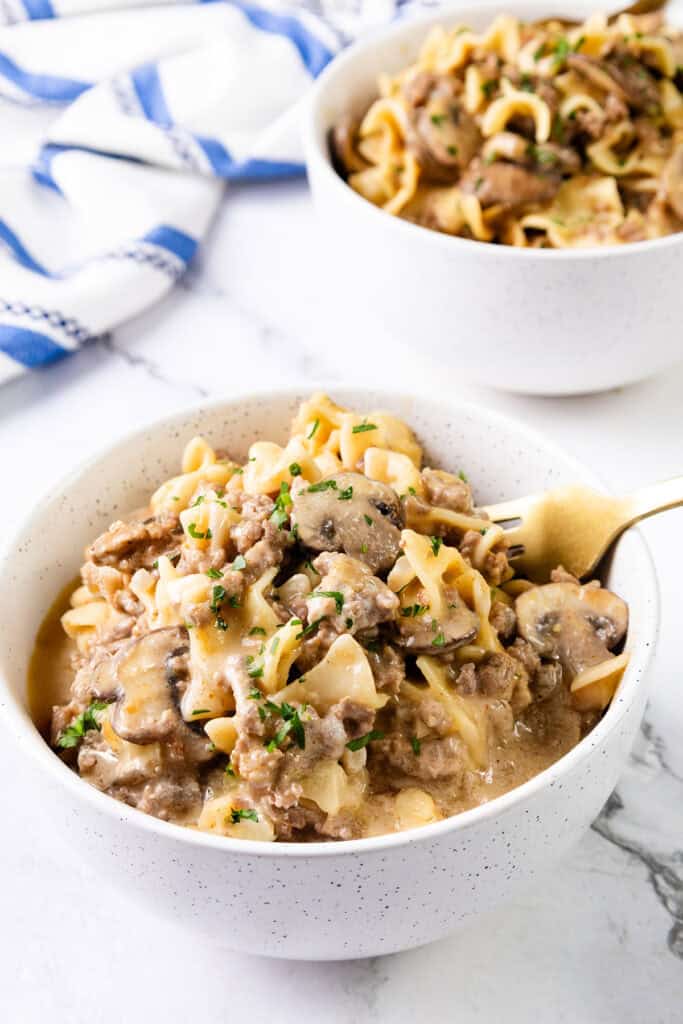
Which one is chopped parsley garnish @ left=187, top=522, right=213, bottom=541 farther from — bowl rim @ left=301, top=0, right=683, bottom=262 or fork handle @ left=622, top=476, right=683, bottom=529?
bowl rim @ left=301, top=0, right=683, bottom=262

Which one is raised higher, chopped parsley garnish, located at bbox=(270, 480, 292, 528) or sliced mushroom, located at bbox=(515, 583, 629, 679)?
chopped parsley garnish, located at bbox=(270, 480, 292, 528)

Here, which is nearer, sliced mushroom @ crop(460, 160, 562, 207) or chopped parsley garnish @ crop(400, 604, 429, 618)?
chopped parsley garnish @ crop(400, 604, 429, 618)

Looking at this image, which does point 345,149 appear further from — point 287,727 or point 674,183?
point 287,727

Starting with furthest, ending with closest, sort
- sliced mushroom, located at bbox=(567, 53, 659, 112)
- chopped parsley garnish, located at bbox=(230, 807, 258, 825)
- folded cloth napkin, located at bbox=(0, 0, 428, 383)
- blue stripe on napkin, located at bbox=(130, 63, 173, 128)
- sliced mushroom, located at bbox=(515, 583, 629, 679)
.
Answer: blue stripe on napkin, located at bbox=(130, 63, 173, 128) < folded cloth napkin, located at bbox=(0, 0, 428, 383) < sliced mushroom, located at bbox=(567, 53, 659, 112) < sliced mushroom, located at bbox=(515, 583, 629, 679) < chopped parsley garnish, located at bbox=(230, 807, 258, 825)

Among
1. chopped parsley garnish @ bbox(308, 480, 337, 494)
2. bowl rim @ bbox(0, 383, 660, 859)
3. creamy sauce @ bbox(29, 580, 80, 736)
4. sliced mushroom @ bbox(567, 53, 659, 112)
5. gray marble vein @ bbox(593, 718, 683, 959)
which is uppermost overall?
sliced mushroom @ bbox(567, 53, 659, 112)

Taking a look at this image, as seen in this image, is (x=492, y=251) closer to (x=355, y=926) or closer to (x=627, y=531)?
(x=627, y=531)

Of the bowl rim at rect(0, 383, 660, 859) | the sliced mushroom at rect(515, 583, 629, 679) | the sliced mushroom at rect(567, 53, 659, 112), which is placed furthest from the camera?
the sliced mushroom at rect(567, 53, 659, 112)

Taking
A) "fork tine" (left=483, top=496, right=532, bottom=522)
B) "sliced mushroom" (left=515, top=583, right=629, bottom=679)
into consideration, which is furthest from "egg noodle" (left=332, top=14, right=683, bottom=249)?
"sliced mushroom" (left=515, top=583, right=629, bottom=679)

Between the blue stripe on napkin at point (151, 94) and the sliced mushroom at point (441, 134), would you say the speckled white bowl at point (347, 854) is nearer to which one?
the sliced mushroom at point (441, 134)
